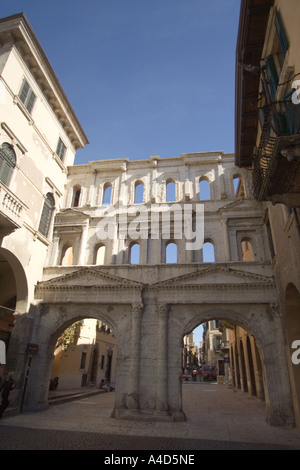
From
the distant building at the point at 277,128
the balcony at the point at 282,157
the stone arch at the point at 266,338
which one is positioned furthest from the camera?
the stone arch at the point at 266,338

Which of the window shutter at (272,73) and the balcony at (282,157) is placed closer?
the balcony at (282,157)

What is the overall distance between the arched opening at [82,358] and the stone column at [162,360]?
653 centimetres

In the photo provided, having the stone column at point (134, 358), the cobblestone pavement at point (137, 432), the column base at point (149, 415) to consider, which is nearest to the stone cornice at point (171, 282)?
the stone column at point (134, 358)

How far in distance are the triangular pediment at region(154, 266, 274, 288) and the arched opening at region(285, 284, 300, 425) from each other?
2275 mm

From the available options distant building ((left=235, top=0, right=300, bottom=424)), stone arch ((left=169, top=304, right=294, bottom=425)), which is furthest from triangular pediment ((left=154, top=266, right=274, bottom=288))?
distant building ((left=235, top=0, right=300, bottom=424))

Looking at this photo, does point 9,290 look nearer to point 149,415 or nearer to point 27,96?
point 149,415

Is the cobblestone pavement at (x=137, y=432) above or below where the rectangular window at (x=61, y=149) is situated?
below

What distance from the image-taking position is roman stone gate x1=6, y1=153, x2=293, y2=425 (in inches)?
529

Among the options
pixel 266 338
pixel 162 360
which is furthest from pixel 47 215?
pixel 266 338

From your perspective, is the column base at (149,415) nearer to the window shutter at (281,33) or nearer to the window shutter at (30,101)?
the window shutter at (281,33)

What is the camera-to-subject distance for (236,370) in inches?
1127

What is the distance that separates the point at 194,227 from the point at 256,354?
33.9ft

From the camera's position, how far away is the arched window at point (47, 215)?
1747 cm

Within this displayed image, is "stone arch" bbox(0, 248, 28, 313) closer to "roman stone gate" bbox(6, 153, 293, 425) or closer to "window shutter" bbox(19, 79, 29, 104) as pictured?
"roman stone gate" bbox(6, 153, 293, 425)
